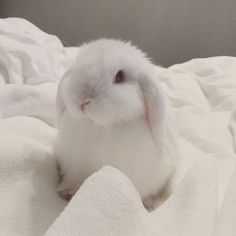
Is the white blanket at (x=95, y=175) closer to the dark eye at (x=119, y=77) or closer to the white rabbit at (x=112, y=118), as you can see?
the white rabbit at (x=112, y=118)

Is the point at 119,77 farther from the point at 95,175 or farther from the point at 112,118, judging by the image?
the point at 95,175

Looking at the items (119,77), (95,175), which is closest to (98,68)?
(119,77)

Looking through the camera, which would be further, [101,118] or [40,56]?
[40,56]

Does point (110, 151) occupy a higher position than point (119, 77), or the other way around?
point (119, 77)

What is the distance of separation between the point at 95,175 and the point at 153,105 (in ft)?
0.61

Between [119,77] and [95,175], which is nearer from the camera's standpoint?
[95,175]

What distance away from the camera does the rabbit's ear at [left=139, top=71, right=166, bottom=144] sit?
0.76 m

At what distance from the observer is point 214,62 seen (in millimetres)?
1717

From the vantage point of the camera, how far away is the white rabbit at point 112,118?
0.70 meters

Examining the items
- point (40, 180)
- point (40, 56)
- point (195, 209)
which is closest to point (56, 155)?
point (40, 180)

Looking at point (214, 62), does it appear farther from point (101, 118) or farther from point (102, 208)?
point (102, 208)

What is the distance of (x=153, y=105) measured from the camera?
0.76m

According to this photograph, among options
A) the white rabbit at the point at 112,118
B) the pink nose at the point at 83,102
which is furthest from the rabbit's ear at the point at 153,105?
the pink nose at the point at 83,102

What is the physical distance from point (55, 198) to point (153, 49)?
1.84 meters
